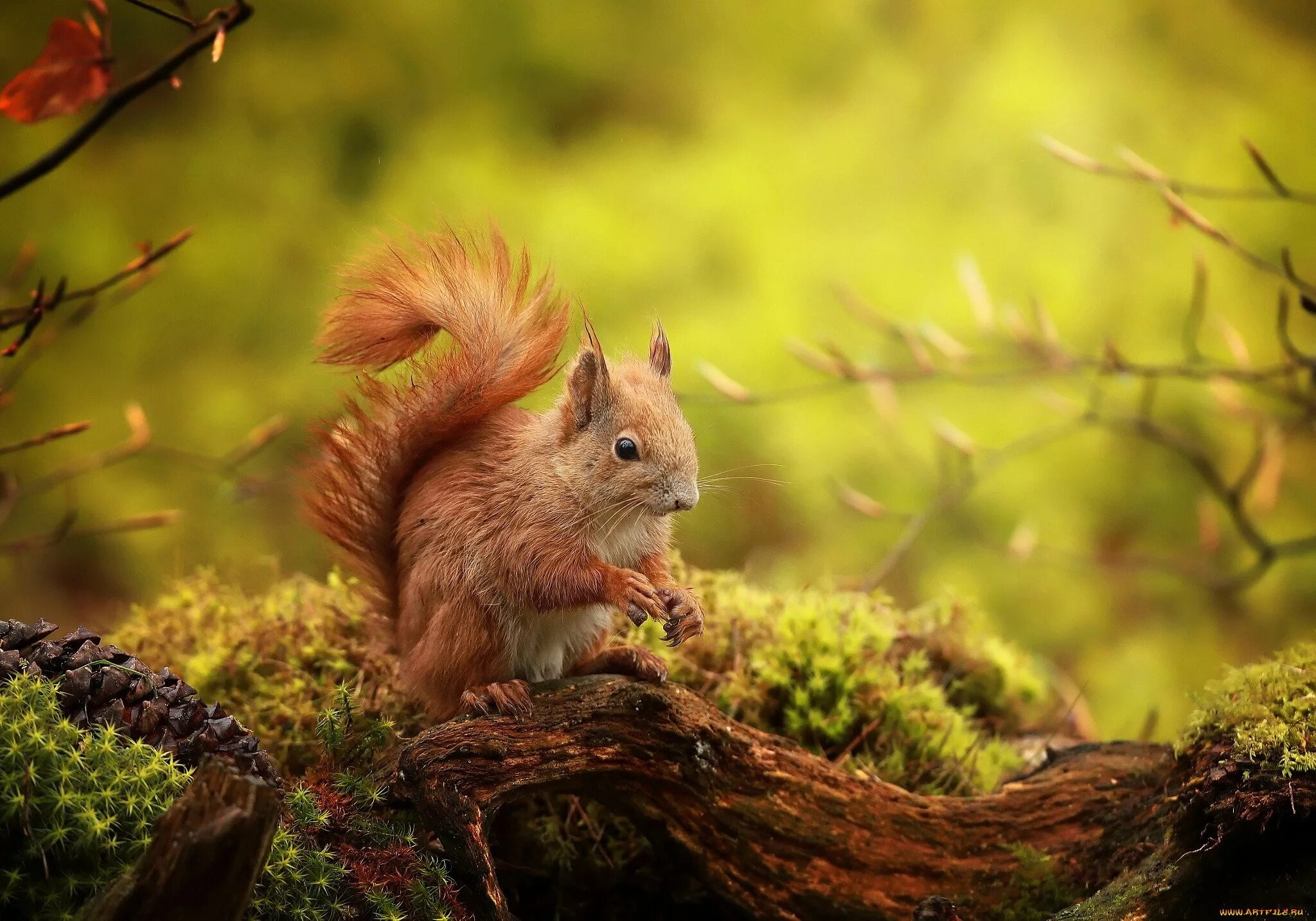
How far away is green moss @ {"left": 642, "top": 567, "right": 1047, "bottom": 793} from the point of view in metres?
2.00

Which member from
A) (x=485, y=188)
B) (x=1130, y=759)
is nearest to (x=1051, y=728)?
(x=1130, y=759)

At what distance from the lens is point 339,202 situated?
3.60 meters

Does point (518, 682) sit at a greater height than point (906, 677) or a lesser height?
greater

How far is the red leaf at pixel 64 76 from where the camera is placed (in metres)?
1.21

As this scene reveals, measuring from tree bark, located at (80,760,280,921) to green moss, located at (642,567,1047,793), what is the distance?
42.3 inches

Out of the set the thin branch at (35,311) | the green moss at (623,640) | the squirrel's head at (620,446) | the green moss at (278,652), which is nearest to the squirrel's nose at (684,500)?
the squirrel's head at (620,446)

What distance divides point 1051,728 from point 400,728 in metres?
1.40

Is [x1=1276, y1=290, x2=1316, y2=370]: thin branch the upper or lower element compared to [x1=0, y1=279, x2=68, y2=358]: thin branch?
lower

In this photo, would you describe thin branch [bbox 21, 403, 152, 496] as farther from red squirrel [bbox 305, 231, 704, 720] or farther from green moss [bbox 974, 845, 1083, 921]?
green moss [bbox 974, 845, 1083, 921]

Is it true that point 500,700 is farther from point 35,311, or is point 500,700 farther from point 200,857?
point 35,311

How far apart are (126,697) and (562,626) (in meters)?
0.65

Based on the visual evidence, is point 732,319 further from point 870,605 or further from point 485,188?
point 870,605

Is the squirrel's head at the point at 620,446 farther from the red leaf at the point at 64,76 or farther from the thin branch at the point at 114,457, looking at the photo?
the thin branch at the point at 114,457

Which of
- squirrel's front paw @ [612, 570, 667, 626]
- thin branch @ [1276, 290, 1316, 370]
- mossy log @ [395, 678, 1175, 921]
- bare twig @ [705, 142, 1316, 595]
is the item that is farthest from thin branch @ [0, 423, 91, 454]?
thin branch @ [1276, 290, 1316, 370]
